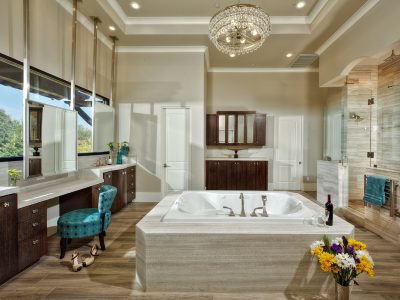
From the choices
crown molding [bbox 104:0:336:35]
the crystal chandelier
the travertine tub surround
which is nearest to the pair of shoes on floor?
Result: the travertine tub surround

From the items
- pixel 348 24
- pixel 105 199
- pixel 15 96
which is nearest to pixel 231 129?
pixel 348 24

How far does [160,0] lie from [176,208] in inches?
133

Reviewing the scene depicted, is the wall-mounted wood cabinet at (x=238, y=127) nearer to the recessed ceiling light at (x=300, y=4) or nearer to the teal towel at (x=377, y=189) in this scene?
the recessed ceiling light at (x=300, y=4)

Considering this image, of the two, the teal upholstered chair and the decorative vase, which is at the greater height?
the teal upholstered chair

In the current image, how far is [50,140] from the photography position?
2971 millimetres

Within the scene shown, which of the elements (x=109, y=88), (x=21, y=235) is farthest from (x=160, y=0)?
(x=21, y=235)

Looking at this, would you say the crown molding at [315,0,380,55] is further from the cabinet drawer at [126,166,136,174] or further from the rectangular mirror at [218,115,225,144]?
the cabinet drawer at [126,166,136,174]

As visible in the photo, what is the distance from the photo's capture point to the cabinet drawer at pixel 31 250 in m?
2.14

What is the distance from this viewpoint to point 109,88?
488cm

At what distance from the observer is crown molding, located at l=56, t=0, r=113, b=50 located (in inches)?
133

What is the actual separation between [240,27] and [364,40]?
2226 mm

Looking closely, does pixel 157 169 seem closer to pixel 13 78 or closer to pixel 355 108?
pixel 13 78

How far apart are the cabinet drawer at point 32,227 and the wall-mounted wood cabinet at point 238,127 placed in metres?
4.29

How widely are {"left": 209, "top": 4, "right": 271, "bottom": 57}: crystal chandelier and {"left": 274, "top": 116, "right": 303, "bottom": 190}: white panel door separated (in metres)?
3.76
